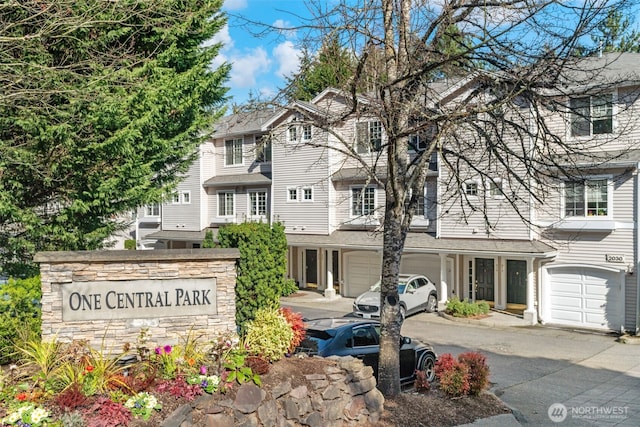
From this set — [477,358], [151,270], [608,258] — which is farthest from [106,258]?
[608,258]

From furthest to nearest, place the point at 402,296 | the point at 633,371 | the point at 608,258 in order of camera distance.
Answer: the point at 402,296, the point at 608,258, the point at 633,371

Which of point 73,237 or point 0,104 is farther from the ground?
point 0,104

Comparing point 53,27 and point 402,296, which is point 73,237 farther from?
point 402,296

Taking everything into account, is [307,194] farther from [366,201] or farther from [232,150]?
[232,150]

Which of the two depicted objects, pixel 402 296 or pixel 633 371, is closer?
pixel 633 371

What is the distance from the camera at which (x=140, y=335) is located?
27.2 ft

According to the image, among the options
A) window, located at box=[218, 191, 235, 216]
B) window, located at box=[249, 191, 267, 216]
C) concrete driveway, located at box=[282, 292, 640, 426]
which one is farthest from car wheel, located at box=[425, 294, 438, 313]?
window, located at box=[218, 191, 235, 216]

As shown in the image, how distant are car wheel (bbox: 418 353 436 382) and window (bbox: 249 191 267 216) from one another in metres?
18.6

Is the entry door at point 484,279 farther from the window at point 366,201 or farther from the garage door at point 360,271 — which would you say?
the window at point 366,201

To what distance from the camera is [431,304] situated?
24.0 meters

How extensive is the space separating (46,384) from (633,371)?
47.1ft

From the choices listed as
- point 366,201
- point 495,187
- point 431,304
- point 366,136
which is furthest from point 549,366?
point 366,201

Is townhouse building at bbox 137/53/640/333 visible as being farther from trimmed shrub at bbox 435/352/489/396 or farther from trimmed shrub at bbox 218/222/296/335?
trimmed shrub at bbox 435/352/489/396

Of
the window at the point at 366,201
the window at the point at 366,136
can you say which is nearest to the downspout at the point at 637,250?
the window at the point at 366,136
